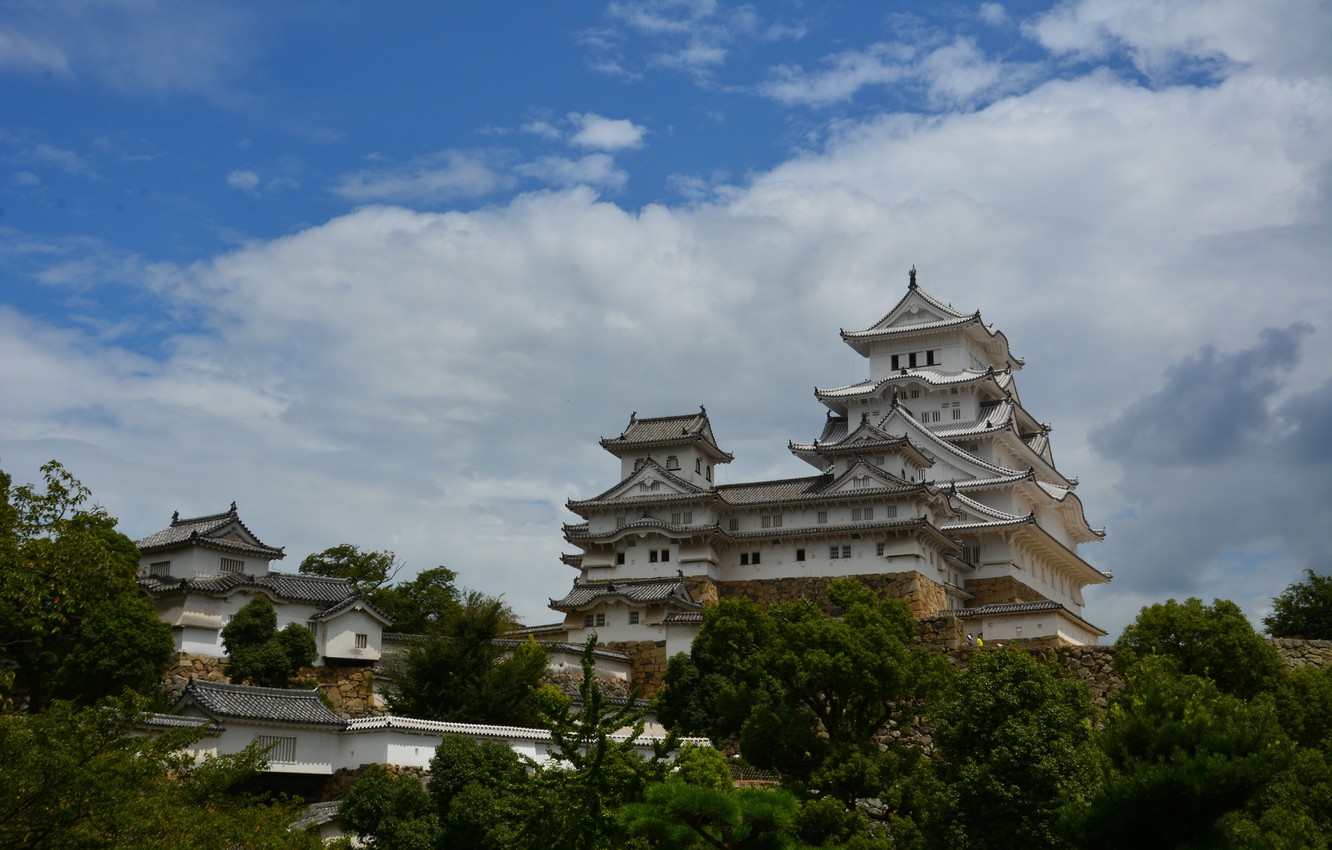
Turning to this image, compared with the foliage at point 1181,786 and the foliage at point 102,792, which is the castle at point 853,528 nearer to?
the foliage at point 102,792

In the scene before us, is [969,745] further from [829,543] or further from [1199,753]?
[829,543]

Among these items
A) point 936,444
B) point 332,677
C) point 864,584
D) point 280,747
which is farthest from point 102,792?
point 936,444

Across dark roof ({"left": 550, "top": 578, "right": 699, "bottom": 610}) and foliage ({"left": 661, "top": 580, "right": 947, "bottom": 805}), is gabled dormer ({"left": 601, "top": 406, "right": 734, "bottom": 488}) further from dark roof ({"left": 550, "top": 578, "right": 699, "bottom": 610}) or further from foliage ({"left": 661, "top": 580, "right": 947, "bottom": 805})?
foliage ({"left": 661, "top": 580, "right": 947, "bottom": 805})

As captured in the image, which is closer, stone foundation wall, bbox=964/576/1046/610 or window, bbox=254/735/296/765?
window, bbox=254/735/296/765

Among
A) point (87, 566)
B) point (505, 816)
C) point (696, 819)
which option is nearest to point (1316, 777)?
point (696, 819)

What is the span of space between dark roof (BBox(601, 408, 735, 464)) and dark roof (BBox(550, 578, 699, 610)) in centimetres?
683

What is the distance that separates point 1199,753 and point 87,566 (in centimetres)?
1634

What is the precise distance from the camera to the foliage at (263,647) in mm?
37219

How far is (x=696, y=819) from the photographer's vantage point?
1966 centimetres

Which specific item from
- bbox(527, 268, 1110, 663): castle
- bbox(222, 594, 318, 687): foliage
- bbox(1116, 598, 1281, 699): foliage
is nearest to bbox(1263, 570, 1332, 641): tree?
bbox(527, 268, 1110, 663): castle

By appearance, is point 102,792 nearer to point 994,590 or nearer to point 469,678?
point 469,678

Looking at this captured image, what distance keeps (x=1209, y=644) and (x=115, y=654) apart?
27.2 m

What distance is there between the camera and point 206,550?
41.8 metres

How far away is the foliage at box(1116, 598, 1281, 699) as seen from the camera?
94.5 feet
